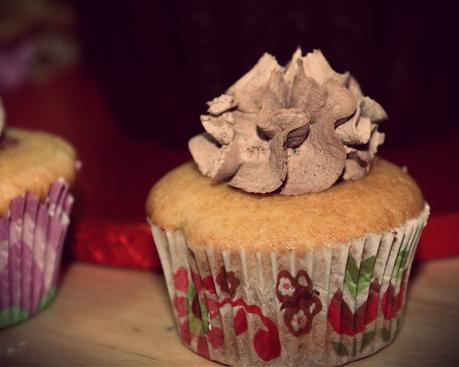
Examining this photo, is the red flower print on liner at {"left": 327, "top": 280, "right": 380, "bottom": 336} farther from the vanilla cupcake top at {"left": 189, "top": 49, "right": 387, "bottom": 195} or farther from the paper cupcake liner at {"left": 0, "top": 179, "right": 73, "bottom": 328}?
the paper cupcake liner at {"left": 0, "top": 179, "right": 73, "bottom": 328}

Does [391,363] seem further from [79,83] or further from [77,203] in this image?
[79,83]

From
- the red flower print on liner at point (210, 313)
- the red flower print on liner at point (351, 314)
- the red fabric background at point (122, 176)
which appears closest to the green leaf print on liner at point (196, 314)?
the red flower print on liner at point (210, 313)

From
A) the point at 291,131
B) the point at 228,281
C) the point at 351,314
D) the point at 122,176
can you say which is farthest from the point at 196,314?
the point at 122,176

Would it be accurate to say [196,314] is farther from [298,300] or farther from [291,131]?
[291,131]

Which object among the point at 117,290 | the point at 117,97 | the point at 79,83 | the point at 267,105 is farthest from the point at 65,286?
the point at 79,83

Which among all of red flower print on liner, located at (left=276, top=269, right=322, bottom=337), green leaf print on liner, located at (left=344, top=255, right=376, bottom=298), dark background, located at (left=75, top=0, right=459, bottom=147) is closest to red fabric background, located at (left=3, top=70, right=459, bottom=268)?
dark background, located at (left=75, top=0, right=459, bottom=147)

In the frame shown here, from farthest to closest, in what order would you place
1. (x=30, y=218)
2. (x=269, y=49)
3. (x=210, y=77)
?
(x=210, y=77) → (x=269, y=49) → (x=30, y=218)
